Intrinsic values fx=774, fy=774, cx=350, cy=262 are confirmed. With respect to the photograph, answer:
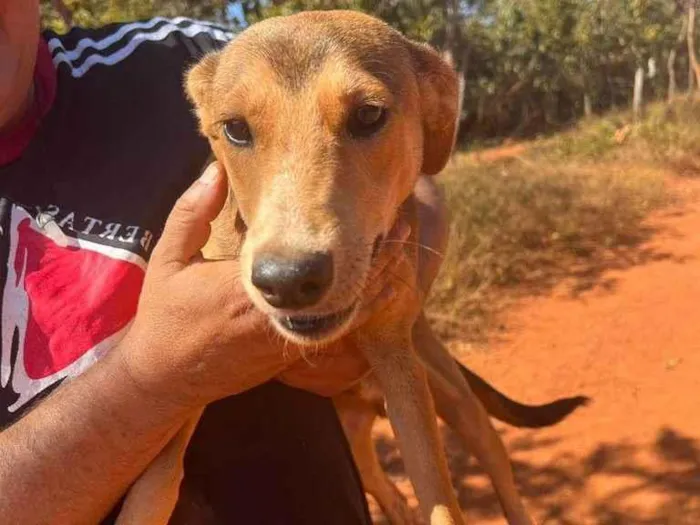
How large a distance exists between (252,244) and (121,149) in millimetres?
712

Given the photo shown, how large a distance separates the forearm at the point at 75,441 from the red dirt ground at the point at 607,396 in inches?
93.2

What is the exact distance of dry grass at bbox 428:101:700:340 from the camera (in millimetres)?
5664

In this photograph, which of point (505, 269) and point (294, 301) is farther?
point (505, 269)

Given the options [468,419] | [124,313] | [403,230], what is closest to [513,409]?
[468,419]

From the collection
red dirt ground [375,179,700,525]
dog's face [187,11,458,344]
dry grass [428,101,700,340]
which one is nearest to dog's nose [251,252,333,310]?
dog's face [187,11,458,344]

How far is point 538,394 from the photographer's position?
4449mm

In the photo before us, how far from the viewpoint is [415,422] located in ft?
6.98

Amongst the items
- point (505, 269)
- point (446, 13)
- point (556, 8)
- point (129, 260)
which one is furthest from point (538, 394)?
point (556, 8)

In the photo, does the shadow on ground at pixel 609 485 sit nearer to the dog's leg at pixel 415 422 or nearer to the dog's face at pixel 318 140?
the dog's leg at pixel 415 422

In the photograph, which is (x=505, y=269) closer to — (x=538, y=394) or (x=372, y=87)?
(x=538, y=394)

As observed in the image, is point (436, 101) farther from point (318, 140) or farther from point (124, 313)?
point (124, 313)

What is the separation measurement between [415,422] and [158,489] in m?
0.70

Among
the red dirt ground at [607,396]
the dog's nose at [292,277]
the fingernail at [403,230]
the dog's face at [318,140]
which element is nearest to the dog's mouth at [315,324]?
the dog's face at [318,140]

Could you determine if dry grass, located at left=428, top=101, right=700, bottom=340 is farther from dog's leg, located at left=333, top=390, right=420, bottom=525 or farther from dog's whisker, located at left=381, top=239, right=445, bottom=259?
dog's whisker, located at left=381, top=239, right=445, bottom=259
